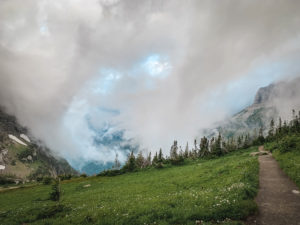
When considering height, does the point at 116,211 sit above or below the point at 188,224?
below

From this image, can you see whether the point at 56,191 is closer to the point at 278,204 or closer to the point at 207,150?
the point at 278,204

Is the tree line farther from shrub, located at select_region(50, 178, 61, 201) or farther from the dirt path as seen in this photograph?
the dirt path

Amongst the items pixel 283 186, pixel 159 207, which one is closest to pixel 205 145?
pixel 283 186

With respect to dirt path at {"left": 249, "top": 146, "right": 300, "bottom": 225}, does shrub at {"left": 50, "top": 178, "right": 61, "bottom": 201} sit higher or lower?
lower

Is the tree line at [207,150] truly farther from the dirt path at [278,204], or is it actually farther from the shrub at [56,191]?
the dirt path at [278,204]

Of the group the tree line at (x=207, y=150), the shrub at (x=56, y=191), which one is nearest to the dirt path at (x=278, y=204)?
the shrub at (x=56, y=191)

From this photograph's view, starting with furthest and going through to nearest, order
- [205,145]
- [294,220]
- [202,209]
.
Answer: [205,145] → [202,209] → [294,220]

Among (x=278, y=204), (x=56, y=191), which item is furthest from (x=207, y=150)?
(x=278, y=204)

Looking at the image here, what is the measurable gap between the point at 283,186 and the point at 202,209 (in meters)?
10.6

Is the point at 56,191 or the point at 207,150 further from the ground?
the point at 56,191

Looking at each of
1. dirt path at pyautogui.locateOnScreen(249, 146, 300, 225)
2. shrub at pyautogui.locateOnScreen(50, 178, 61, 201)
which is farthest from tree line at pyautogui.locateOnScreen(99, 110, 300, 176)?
dirt path at pyautogui.locateOnScreen(249, 146, 300, 225)

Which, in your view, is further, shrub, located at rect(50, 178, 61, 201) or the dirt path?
shrub, located at rect(50, 178, 61, 201)

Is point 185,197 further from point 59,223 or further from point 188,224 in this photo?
point 59,223

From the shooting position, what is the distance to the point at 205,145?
352ft
